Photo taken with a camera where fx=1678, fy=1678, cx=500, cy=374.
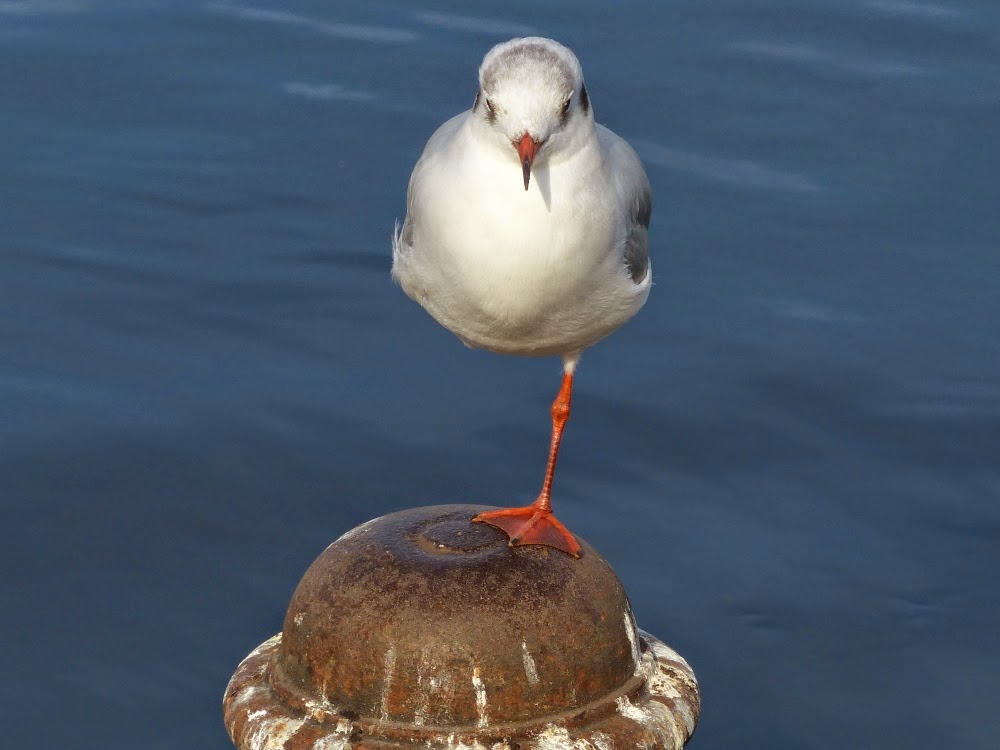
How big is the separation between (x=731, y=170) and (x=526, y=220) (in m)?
7.08

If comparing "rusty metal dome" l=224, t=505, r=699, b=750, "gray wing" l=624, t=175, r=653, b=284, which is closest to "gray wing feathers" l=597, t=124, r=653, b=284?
"gray wing" l=624, t=175, r=653, b=284

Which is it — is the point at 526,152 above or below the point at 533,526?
above

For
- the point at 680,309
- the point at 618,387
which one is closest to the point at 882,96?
the point at 680,309

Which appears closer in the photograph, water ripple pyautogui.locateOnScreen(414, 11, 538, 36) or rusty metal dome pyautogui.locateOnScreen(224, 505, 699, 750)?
rusty metal dome pyautogui.locateOnScreen(224, 505, 699, 750)

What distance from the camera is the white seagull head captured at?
516 centimetres

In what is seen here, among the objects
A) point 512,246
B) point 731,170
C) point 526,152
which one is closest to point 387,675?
point 512,246

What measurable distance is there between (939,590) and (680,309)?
116 inches

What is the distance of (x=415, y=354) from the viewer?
405 inches

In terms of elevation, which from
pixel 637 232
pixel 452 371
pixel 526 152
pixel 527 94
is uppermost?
pixel 527 94

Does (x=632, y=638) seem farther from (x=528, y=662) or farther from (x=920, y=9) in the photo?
(x=920, y=9)

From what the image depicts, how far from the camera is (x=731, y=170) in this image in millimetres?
12195

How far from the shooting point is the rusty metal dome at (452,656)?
5.20 m

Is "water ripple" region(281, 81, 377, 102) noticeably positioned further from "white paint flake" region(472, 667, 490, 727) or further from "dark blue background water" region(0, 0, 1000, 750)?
"white paint flake" region(472, 667, 490, 727)

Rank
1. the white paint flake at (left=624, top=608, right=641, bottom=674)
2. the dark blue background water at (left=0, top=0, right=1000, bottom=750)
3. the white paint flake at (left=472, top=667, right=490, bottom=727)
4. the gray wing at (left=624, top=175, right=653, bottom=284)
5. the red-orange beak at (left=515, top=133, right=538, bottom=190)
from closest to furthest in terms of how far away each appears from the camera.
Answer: the red-orange beak at (left=515, top=133, right=538, bottom=190), the white paint flake at (left=472, top=667, right=490, bottom=727), the white paint flake at (left=624, top=608, right=641, bottom=674), the gray wing at (left=624, top=175, right=653, bottom=284), the dark blue background water at (left=0, top=0, right=1000, bottom=750)
